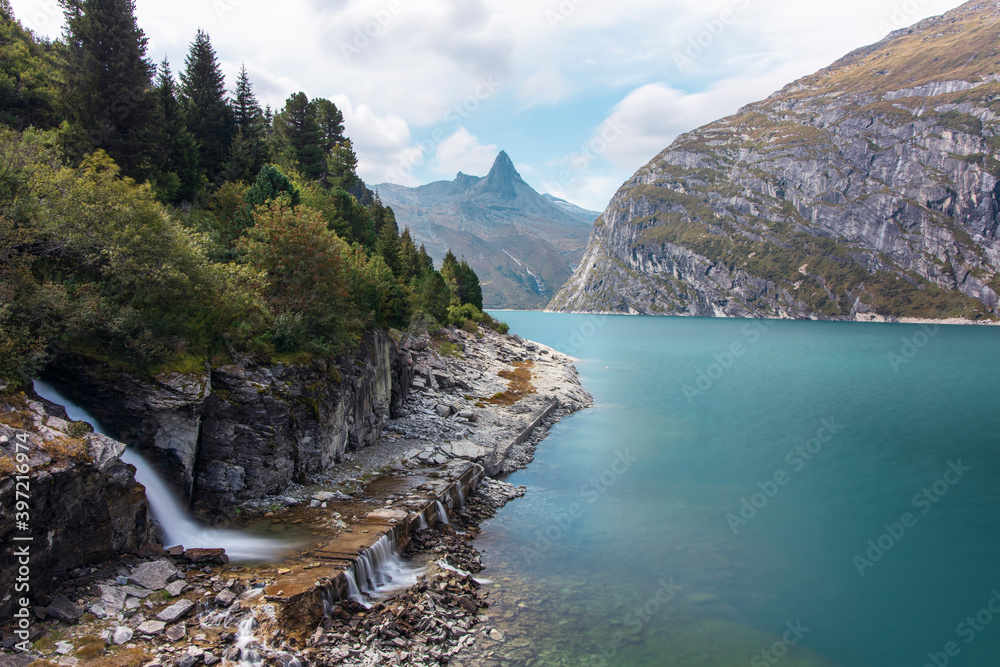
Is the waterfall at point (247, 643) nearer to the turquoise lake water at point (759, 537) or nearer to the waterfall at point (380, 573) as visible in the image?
the waterfall at point (380, 573)

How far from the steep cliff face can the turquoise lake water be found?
10.4m

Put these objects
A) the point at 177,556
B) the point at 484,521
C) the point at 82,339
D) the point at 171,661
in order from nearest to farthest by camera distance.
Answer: the point at 171,661 < the point at 177,556 < the point at 82,339 < the point at 484,521

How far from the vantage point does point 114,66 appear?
32500mm

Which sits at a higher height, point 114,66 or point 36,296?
point 114,66

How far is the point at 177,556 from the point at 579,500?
21476 millimetres

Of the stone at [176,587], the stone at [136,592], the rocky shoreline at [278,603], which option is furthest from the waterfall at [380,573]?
the stone at [136,592]

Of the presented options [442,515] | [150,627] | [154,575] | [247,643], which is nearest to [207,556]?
[154,575]

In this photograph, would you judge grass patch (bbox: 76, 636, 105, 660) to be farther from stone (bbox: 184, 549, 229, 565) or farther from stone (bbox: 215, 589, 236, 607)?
stone (bbox: 184, 549, 229, 565)

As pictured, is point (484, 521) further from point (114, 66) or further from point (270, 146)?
point (270, 146)

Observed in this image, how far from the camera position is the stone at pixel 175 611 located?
1408cm

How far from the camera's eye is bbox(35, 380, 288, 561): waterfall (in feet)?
59.1

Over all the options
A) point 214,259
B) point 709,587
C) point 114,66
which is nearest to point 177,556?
point 214,259

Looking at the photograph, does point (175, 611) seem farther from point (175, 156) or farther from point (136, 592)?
point (175, 156)

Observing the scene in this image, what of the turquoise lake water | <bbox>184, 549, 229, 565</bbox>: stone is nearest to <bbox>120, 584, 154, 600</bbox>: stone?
<bbox>184, 549, 229, 565</bbox>: stone
